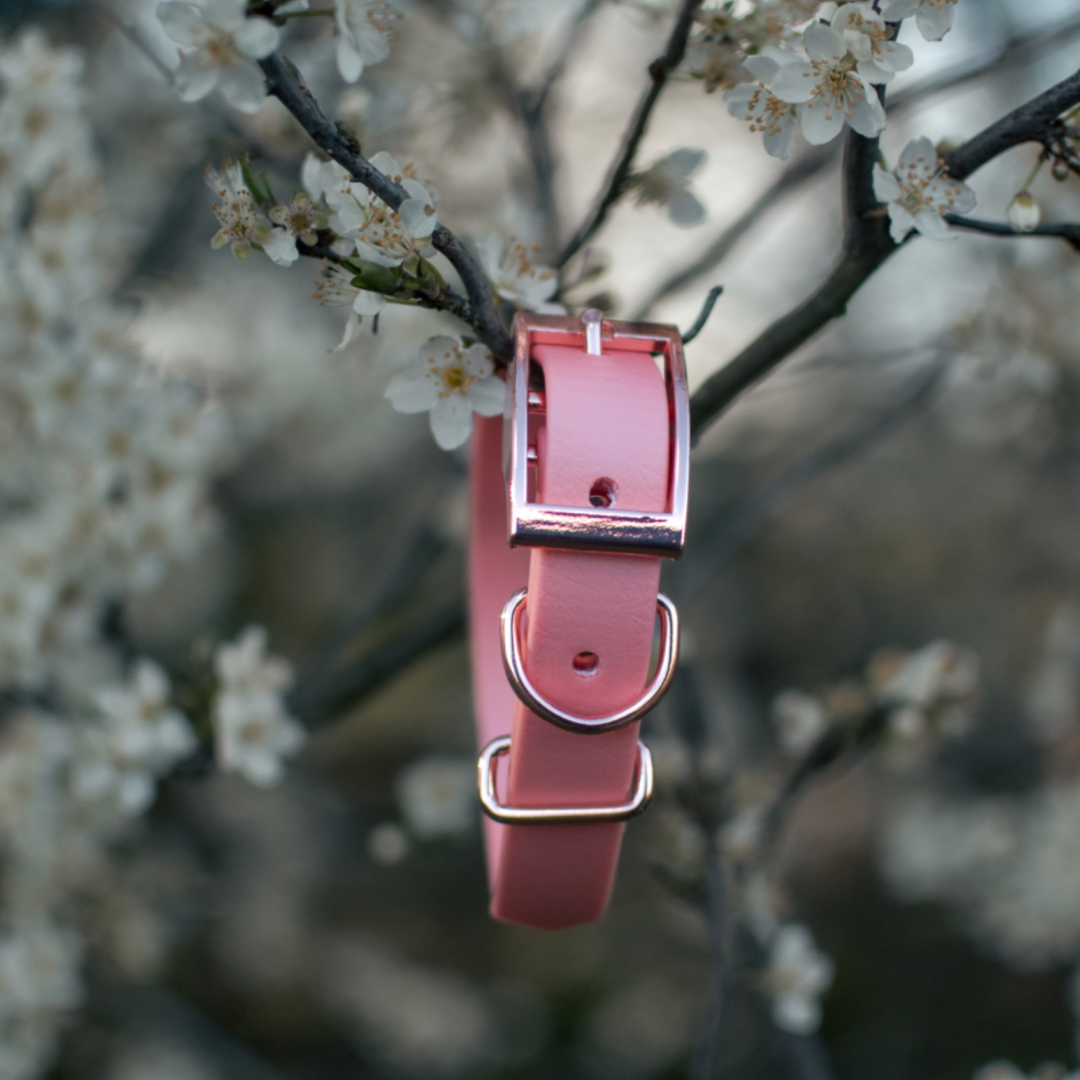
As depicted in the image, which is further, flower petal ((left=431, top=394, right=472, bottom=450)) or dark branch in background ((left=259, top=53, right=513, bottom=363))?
flower petal ((left=431, top=394, right=472, bottom=450))

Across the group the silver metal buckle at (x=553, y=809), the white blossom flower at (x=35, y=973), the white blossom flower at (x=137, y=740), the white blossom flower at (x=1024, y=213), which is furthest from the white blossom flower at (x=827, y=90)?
the white blossom flower at (x=35, y=973)

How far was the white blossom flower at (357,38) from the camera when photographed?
1.47ft

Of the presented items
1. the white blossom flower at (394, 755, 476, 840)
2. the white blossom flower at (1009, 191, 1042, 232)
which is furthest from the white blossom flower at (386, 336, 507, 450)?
the white blossom flower at (394, 755, 476, 840)

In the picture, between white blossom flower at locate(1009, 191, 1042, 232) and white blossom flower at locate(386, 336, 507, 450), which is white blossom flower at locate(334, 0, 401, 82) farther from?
white blossom flower at locate(1009, 191, 1042, 232)

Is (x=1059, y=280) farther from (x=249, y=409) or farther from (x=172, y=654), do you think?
(x=172, y=654)

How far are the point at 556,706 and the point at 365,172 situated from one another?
290mm

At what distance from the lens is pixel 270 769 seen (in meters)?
0.87

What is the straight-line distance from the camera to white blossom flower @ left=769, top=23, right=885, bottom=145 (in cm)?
46

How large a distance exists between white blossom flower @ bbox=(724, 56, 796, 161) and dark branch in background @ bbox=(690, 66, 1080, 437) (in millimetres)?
36

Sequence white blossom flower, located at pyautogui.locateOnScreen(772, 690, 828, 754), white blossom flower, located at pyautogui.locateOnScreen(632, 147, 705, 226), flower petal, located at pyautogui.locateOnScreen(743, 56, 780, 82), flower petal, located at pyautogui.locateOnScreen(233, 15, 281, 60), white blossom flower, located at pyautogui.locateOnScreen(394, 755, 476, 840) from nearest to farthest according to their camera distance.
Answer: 1. flower petal, located at pyautogui.locateOnScreen(233, 15, 281, 60)
2. flower petal, located at pyautogui.locateOnScreen(743, 56, 780, 82)
3. white blossom flower, located at pyautogui.locateOnScreen(632, 147, 705, 226)
4. white blossom flower, located at pyautogui.locateOnScreen(772, 690, 828, 754)
5. white blossom flower, located at pyautogui.locateOnScreen(394, 755, 476, 840)

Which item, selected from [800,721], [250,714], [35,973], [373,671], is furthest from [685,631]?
[35,973]

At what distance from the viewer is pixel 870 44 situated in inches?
18.2

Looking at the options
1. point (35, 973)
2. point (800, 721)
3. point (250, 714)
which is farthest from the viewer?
point (35, 973)

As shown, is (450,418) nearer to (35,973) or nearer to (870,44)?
(870,44)
